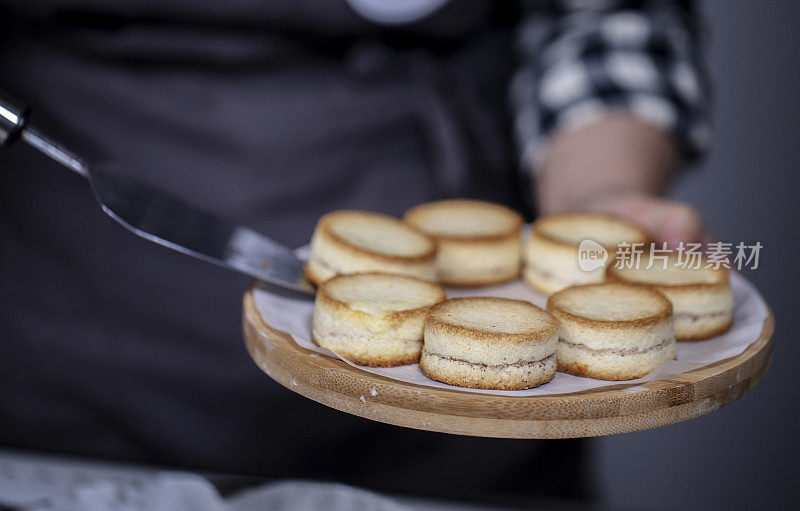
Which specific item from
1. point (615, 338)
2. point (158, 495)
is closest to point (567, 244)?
point (615, 338)

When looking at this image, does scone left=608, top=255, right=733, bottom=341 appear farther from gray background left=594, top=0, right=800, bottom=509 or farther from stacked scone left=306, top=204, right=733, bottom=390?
gray background left=594, top=0, right=800, bottom=509

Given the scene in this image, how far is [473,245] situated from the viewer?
2.52ft

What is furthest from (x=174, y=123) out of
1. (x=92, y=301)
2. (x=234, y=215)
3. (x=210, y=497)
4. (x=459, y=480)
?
(x=459, y=480)

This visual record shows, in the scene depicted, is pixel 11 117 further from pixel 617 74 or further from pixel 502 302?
pixel 617 74

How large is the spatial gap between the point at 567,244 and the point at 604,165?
35cm

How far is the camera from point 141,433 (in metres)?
1.03

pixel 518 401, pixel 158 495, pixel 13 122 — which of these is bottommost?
pixel 158 495

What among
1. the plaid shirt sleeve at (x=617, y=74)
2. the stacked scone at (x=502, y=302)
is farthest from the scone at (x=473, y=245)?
the plaid shirt sleeve at (x=617, y=74)

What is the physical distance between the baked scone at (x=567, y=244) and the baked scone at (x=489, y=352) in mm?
182

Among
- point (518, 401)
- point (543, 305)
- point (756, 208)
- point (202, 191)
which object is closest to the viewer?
point (518, 401)

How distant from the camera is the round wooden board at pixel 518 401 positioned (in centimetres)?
51

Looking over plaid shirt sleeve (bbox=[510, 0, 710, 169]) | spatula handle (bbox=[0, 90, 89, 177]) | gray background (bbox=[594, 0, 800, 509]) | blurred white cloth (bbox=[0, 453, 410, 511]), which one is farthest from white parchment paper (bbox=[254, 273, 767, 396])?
gray background (bbox=[594, 0, 800, 509])

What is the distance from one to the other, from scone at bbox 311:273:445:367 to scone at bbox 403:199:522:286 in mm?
142

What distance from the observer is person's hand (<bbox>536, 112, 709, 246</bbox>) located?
3.38 ft
